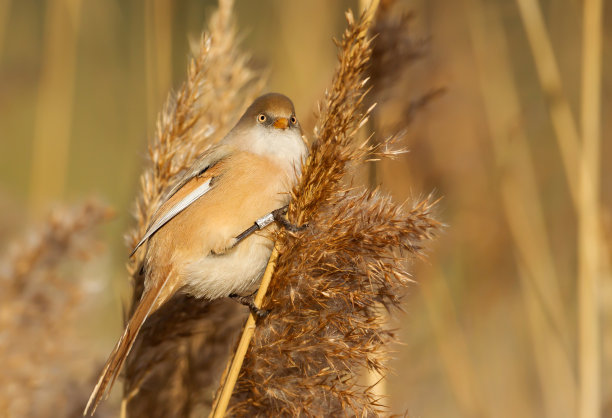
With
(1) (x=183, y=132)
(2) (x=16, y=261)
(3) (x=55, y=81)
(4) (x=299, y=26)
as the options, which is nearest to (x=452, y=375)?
(1) (x=183, y=132)

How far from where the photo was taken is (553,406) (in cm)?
239

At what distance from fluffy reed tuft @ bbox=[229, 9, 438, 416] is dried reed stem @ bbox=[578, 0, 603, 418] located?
30.6 inches

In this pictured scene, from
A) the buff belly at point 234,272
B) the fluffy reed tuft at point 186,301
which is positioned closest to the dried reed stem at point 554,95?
the fluffy reed tuft at point 186,301

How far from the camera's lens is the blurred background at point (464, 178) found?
2.05 m

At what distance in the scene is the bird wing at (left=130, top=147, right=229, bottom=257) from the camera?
75.2 inches

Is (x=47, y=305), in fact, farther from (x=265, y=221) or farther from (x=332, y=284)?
(x=332, y=284)

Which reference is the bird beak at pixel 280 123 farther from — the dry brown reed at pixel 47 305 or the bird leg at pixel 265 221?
the dry brown reed at pixel 47 305

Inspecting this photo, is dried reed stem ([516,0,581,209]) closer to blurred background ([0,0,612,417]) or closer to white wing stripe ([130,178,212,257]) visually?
blurred background ([0,0,612,417])

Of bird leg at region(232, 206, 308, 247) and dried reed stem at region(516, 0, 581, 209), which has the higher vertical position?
dried reed stem at region(516, 0, 581, 209)

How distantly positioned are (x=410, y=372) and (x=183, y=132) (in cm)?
141

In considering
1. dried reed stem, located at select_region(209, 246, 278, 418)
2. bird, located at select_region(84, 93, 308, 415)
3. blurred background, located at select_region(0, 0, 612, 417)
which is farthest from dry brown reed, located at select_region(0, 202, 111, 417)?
dried reed stem, located at select_region(209, 246, 278, 418)

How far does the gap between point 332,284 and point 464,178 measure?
1.72 metres

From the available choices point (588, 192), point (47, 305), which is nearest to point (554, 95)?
point (588, 192)

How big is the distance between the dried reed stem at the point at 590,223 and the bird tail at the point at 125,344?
1.25 metres
